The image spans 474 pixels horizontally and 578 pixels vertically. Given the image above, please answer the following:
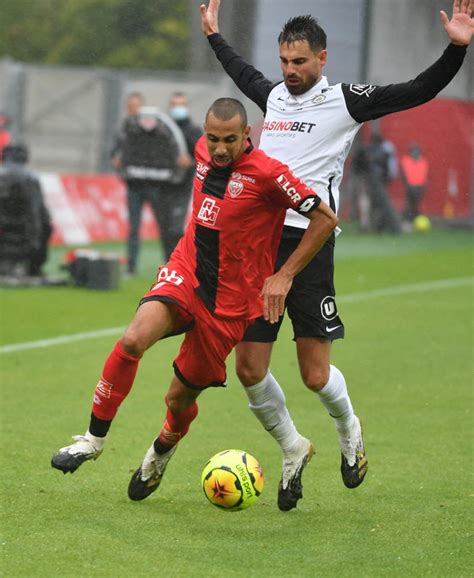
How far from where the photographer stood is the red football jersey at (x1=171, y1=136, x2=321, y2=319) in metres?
6.26

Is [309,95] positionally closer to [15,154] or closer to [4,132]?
[15,154]

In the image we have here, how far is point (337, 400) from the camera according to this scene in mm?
6852

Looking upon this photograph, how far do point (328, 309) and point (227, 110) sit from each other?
4.02 feet

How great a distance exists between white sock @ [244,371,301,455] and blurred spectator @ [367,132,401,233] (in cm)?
1874

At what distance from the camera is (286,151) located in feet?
22.2

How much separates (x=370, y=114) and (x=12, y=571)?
286 centimetres

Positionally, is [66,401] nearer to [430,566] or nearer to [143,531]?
[143,531]

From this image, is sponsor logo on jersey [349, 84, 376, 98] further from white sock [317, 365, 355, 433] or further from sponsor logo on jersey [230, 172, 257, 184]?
white sock [317, 365, 355, 433]

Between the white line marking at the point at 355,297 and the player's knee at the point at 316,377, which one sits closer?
the player's knee at the point at 316,377

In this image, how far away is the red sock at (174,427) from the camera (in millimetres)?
6668

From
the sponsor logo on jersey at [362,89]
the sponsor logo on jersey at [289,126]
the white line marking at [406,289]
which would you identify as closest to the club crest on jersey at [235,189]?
the sponsor logo on jersey at [289,126]

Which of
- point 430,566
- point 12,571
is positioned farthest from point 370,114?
point 12,571

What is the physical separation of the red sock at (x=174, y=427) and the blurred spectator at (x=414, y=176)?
20240 mm

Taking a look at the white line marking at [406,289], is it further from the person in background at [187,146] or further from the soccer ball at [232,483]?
the soccer ball at [232,483]
